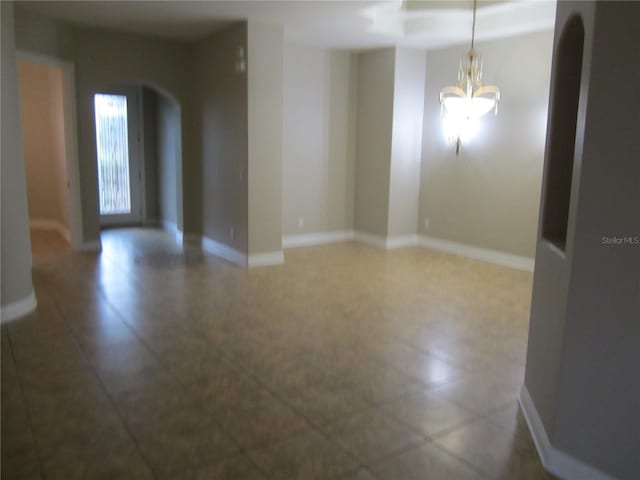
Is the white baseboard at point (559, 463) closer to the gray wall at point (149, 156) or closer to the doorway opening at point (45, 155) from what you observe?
the doorway opening at point (45, 155)

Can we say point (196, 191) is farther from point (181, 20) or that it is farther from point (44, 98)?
point (44, 98)

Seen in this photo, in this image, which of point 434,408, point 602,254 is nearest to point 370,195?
point 434,408

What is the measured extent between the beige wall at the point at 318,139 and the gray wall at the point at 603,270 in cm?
524

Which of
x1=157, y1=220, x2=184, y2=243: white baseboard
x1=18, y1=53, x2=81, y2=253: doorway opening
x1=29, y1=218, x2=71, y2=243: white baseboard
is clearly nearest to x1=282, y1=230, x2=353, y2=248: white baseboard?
x1=157, y1=220, x2=184, y2=243: white baseboard

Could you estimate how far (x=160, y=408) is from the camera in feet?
9.43

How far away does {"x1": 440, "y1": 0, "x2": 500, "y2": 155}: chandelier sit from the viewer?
5723 mm

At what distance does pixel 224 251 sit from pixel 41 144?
3.84 meters

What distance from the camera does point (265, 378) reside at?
327 cm

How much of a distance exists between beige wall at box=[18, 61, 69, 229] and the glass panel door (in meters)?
0.84

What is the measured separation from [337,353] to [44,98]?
22.9 ft

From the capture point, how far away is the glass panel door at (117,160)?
29.2 ft

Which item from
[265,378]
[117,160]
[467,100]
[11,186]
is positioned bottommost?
[265,378]

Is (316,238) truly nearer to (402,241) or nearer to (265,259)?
(402,241)

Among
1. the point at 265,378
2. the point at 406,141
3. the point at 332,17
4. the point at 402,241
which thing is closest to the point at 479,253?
the point at 402,241
